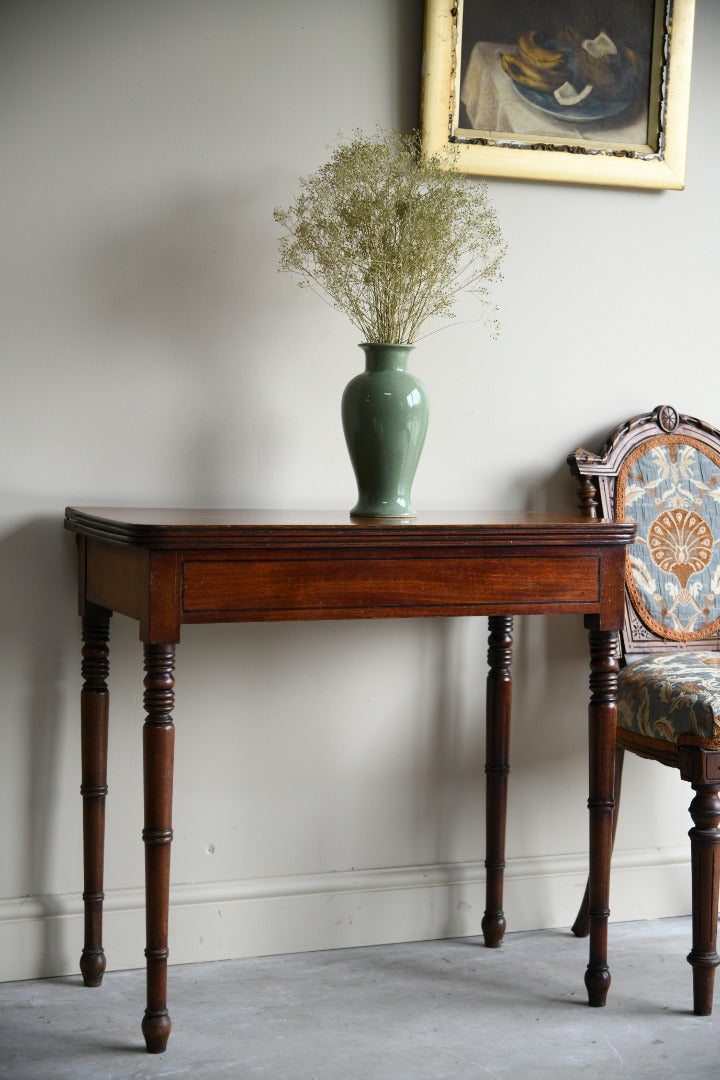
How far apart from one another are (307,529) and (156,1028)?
0.84m

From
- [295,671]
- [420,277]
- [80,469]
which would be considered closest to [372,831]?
[295,671]

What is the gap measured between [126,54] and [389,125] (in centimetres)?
55

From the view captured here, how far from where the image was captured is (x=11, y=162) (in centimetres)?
220

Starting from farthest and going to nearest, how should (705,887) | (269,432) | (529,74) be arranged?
1. (529,74)
2. (269,432)
3. (705,887)

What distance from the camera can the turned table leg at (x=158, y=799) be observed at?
1802 mm

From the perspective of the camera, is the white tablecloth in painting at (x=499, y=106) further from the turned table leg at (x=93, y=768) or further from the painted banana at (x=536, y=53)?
the turned table leg at (x=93, y=768)

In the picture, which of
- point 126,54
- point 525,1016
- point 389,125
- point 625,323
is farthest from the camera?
point 625,323

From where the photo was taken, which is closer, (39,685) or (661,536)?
(39,685)

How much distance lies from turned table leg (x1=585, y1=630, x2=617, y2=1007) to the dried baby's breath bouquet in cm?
69

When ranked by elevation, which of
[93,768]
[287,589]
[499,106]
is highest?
[499,106]

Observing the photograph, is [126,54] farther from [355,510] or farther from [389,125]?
[355,510]

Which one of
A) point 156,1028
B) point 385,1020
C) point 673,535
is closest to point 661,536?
point 673,535

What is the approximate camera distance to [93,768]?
84.5 inches

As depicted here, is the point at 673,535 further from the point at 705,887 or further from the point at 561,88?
the point at 561,88
